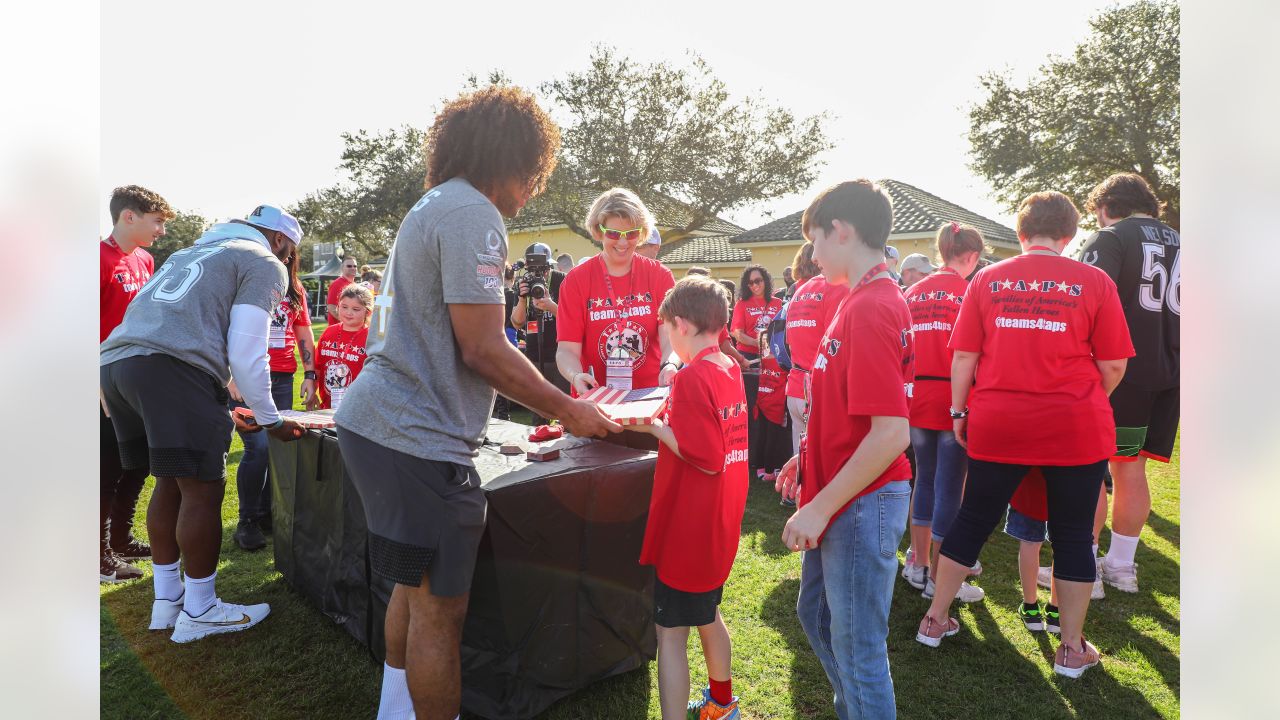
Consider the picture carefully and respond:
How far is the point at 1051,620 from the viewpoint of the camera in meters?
3.81

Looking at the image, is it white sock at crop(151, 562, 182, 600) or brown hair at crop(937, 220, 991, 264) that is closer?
white sock at crop(151, 562, 182, 600)

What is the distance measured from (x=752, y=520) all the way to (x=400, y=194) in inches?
1579

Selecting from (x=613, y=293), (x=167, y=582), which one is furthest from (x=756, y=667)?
(x=167, y=582)

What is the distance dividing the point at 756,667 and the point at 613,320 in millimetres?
1918

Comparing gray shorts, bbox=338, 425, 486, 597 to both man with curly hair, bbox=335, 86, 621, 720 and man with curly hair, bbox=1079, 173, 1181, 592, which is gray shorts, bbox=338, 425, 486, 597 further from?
man with curly hair, bbox=1079, 173, 1181, 592

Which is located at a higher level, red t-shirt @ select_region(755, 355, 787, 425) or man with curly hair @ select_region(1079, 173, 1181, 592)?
man with curly hair @ select_region(1079, 173, 1181, 592)

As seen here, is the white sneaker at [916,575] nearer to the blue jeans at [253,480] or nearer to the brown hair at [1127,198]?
the brown hair at [1127,198]

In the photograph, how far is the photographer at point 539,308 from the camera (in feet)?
24.6

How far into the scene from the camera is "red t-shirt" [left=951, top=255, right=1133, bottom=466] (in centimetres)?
308

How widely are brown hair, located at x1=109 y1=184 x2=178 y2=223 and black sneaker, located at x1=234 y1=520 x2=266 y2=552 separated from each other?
2291 millimetres

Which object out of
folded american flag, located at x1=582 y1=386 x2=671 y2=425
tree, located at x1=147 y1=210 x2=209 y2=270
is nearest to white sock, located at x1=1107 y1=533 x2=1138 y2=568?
folded american flag, located at x1=582 y1=386 x2=671 y2=425

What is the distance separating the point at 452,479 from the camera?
2.19 m

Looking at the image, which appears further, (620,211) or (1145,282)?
(1145,282)

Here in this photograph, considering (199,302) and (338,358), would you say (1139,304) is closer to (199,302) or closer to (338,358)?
(199,302)
